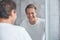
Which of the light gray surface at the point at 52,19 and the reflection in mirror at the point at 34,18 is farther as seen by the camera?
the light gray surface at the point at 52,19

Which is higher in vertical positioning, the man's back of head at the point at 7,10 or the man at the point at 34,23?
the man's back of head at the point at 7,10

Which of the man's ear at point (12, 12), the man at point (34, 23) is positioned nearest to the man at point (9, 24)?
the man's ear at point (12, 12)

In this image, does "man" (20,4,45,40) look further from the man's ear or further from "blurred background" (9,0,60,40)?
the man's ear

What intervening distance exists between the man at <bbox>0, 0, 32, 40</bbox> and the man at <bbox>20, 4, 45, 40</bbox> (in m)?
Answer: 0.11

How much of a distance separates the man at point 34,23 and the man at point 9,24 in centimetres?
11

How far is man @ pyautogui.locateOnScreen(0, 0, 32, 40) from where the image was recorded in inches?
76.5

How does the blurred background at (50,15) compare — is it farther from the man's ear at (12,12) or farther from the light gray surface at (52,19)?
the man's ear at (12,12)

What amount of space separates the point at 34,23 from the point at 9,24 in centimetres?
32

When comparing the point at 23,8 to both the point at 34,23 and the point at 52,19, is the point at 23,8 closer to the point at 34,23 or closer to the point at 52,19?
the point at 34,23

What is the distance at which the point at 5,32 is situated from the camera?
1948mm

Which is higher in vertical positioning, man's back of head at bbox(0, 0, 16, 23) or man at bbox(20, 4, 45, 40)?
man's back of head at bbox(0, 0, 16, 23)

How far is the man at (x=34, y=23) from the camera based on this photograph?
2.04 meters

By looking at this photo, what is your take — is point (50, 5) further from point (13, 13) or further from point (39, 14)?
point (13, 13)

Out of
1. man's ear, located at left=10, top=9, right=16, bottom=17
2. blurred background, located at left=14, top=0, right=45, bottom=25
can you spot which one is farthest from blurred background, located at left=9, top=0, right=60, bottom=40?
man's ear, located at left=10, top=9, right=16, bottom=17
